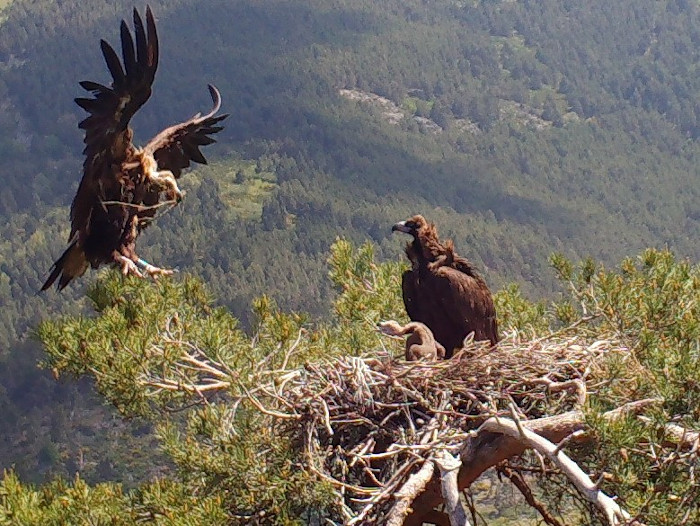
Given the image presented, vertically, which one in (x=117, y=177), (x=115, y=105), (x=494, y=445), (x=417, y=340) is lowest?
(x=417, y=340)

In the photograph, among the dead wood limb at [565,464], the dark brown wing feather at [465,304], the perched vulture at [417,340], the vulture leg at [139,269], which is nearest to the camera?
the dead wood limb at [565,464]

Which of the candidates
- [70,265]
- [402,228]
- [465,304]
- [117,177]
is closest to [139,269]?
[70,265]

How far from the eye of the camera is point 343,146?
468 ft

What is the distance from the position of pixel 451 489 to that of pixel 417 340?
252cm

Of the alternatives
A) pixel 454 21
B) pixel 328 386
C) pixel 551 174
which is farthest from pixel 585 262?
pixel 454 21

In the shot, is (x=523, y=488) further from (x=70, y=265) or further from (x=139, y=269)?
(x=70, y=265)

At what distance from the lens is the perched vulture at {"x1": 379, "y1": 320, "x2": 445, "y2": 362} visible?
355 inches

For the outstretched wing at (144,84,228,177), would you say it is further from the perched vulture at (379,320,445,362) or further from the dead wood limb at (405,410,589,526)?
the dead wood limb at (405,410,589,526)

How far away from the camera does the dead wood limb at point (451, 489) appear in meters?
6.70

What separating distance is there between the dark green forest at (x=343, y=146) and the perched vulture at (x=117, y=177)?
193 feet

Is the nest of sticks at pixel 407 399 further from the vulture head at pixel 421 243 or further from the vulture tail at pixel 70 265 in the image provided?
the vulture tail at pixel 70 265

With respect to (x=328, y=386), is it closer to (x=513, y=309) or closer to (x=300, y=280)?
(x=513, y=309)

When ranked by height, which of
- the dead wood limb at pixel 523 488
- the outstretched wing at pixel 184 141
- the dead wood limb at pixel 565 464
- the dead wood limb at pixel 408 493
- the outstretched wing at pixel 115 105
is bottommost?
the dead wood limb at pixel 523 488

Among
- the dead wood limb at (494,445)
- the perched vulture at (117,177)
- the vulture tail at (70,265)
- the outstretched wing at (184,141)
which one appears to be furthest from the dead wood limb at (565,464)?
the outstretched wing at (184,141)
